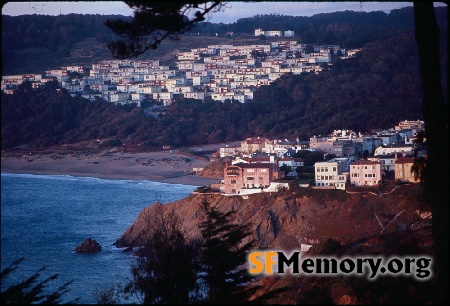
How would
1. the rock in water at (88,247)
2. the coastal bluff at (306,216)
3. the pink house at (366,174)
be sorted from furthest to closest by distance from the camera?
the pink house at (366,174) → the rock in water at (88,247) → the coastal bluff at (306,216)

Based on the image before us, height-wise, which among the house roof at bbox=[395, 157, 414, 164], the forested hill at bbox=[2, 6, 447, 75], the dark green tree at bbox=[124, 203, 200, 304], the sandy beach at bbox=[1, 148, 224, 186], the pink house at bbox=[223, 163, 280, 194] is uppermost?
the forested hill at bbox=[2, 6, 447, 75]

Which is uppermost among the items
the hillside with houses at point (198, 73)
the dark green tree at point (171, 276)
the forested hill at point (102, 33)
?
the forested hill at point (102, 33)

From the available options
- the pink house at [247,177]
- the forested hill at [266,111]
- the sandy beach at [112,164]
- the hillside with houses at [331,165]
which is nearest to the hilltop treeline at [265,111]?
the forested hill at [266,111]

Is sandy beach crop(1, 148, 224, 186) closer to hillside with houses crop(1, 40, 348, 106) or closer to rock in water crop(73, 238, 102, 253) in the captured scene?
rock in water crop(73, 238, 102, 253)

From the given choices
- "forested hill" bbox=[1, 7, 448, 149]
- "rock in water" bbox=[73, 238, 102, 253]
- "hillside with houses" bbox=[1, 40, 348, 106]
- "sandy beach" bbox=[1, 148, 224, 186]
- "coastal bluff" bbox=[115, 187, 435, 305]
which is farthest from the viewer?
"hillside with houses" bbox=[1, 40, 348, 106]

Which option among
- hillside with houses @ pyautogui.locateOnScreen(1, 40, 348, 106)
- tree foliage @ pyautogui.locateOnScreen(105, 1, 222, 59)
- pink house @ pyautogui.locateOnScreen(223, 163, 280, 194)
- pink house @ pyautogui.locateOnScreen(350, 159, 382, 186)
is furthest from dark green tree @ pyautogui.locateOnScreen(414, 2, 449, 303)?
hillside with houses @ pyautogui.locateOnScreen(1, 40, 348, 106)

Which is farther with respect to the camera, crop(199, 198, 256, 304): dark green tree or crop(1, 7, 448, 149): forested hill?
crop(1, 7, 448, 149): forested hill

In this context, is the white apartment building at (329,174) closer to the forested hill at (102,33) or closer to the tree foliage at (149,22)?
the tree foliage at (149,22)
